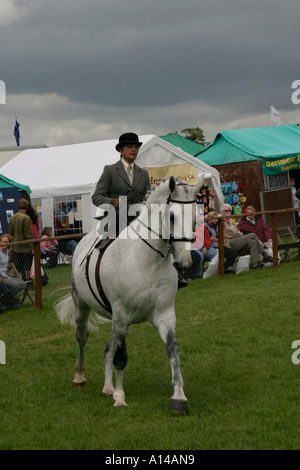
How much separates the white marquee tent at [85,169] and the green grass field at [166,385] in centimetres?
802

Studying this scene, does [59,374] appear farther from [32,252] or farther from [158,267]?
[32,252]

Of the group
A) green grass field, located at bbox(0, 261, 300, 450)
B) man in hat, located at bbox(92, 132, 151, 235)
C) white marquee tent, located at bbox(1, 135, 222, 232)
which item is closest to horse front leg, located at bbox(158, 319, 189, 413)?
green grass field, located at bbox(0, 261, 300, 450)

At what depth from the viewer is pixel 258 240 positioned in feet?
54.6

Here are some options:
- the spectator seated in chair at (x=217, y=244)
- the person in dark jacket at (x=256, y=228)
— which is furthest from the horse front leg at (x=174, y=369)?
the person in dark jacket at (x=256, y=228)

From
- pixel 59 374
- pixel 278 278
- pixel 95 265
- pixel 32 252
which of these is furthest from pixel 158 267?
pixel 278 278

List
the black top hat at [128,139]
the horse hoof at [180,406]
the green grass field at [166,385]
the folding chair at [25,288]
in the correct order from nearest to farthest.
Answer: the green grass field at [166,385] → the horse hoof at [180,406] → the black top hat at [128,139] → the folding chair at [25,288]

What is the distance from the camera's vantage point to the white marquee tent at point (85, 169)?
20312 millimetres

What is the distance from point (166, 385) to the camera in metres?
7.39

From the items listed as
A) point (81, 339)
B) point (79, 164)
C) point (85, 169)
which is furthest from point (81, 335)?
point (79, 164)

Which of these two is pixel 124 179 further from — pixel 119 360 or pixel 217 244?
pixel 217 244

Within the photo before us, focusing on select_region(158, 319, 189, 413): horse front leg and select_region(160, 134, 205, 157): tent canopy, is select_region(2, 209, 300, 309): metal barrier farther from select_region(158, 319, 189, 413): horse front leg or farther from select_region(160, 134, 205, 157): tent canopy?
select_region(160, 134, 205, 157): tent canopy

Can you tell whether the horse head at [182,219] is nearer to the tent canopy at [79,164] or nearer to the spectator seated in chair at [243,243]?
the spectator seated in chair at [243,243]

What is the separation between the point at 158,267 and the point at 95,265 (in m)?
0.98

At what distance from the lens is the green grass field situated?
18.5 ft
